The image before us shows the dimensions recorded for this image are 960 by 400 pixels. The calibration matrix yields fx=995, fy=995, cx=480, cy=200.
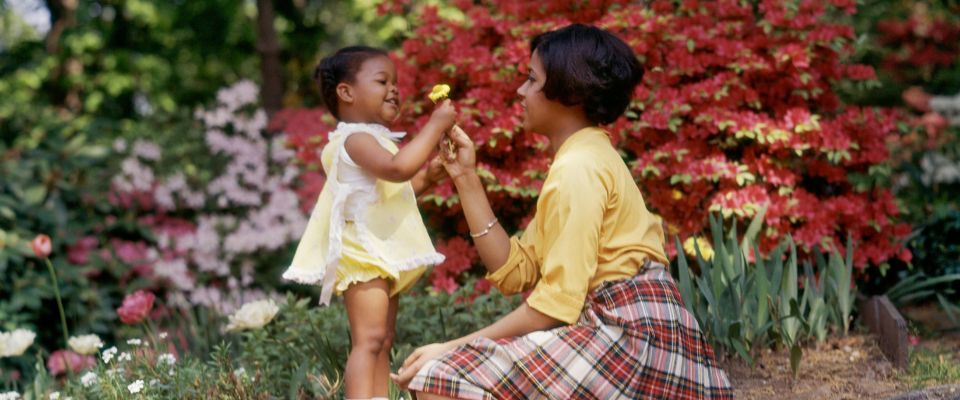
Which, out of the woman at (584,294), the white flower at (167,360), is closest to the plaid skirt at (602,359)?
the woman at (584,294)

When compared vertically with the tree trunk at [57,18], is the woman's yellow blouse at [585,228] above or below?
above

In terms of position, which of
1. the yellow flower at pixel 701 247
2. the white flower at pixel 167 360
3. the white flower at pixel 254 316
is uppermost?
the white flower at pixel 254 316

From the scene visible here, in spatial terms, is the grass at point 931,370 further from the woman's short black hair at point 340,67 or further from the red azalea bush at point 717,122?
the woman's short black hair at point 340,67

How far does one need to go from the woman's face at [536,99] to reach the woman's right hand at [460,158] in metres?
0.20

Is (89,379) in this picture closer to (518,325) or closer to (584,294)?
(518,325)

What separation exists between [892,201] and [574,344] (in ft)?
7.60

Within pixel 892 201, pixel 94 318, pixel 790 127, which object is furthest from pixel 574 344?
pixel 94 318

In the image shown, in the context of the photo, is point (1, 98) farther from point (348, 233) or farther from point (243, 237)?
point (348, 233)

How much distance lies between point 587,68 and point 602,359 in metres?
0.67

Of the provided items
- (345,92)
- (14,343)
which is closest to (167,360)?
(14,343)

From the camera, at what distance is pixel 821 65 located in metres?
4.15

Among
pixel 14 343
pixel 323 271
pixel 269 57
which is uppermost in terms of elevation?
pixel 323 271

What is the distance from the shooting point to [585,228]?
7.20ft

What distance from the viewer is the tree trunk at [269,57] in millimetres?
7129
